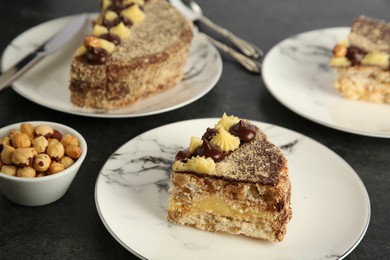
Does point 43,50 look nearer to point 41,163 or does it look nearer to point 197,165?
point 41,163

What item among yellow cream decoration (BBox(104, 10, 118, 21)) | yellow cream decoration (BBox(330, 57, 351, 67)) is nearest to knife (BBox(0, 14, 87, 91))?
yellow cream decoration (BBox(104, 10, 118, 21))

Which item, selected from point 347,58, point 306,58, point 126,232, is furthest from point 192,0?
point 126,232

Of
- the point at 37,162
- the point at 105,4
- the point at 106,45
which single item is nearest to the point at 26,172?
the point at 37,162

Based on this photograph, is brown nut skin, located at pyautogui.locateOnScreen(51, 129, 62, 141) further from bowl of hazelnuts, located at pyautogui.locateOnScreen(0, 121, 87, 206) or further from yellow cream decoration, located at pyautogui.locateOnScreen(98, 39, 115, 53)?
yellow cream decoration, located at pyautogui.locateOnScreen(98, 39, 115, 53)

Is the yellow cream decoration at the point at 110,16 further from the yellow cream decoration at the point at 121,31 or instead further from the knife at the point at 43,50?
the knife at the point at 43,50

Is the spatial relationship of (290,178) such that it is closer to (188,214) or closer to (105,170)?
(188,214)

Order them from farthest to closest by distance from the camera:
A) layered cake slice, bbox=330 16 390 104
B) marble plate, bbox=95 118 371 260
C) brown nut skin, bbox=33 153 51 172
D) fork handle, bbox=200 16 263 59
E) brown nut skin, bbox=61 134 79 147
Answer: fork handle, bbox=200 16 263 59, layered cake slice, bbox=330 16 390 104, brown nut skin, bbox=61 134 79 147, brown nut skin, bbox=33 153 51 172, marble plate, bbox=95 118 371 260
